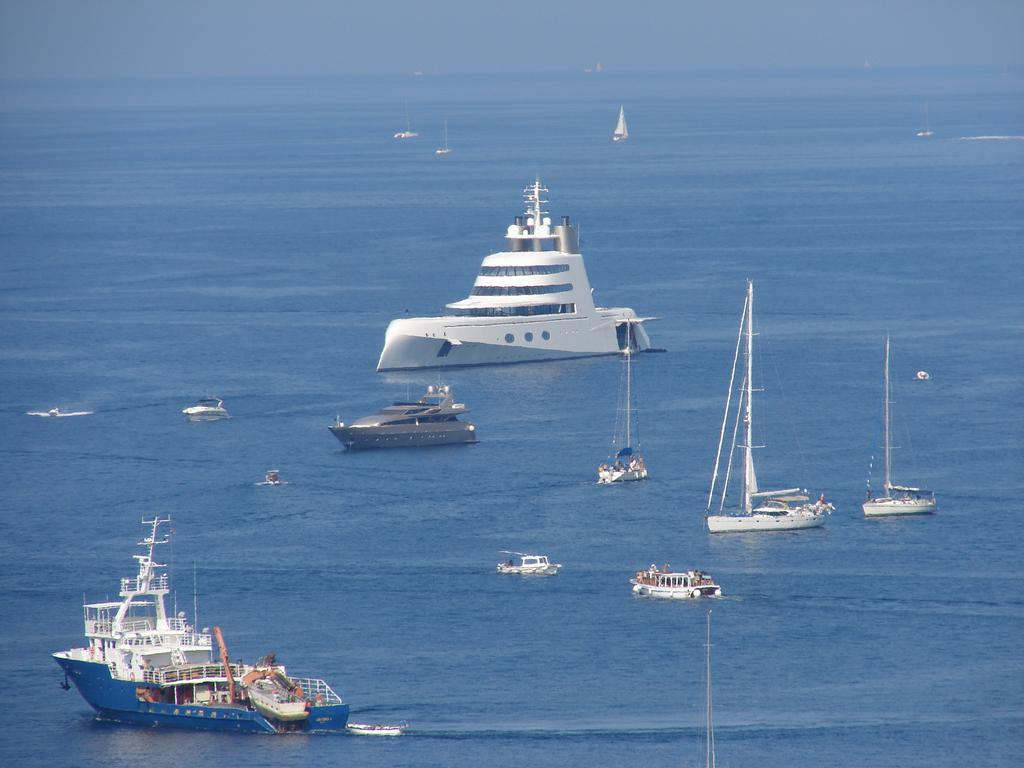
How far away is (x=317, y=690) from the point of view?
63906 mm

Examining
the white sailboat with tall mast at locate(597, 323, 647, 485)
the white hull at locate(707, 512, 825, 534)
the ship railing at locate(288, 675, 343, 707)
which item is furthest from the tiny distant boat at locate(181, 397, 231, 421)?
the ship railing at locate(288, 675, 343, 707)

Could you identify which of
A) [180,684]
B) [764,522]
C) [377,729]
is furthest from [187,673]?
[764,522]

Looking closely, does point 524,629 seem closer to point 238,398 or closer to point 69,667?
point 69,667

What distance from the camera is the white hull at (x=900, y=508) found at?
86.9 meters

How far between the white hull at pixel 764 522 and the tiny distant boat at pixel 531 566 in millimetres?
8091

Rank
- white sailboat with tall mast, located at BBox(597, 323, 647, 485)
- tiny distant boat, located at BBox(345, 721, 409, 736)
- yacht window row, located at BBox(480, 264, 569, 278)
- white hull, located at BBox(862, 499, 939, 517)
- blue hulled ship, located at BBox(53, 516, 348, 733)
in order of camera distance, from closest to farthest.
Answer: tiny distant boat, located at BBox(345, 721, 409, 736), blue hulled ship, located at BBox(53, 516, 348, 733), white hull, located at BBox(862, 499, 939, 517), white sailboat with tall mast, located at BBox(597, 323, 647, 485), yacht window row, located at BBox(480, 264, 569, 278)

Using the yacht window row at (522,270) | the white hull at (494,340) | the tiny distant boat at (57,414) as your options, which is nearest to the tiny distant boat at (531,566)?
the tiny distant boat at (57,414)

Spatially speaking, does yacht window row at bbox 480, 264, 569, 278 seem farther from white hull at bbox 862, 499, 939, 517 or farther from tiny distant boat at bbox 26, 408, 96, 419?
white hull at bbox 862, 499, 939, 517

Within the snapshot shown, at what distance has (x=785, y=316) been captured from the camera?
138250 millimetres

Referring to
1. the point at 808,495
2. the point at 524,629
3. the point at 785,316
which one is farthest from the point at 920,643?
the point at 785,316

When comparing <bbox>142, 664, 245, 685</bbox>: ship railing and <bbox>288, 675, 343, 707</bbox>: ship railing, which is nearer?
<bbox>288, 675, 343, 707</bbox>: ship railing

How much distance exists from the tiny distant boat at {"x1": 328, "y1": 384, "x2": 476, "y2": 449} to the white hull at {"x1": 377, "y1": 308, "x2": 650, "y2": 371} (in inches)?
720

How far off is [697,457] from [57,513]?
27076 millimetres

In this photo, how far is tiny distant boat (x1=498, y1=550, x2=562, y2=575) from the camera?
3098 inches
